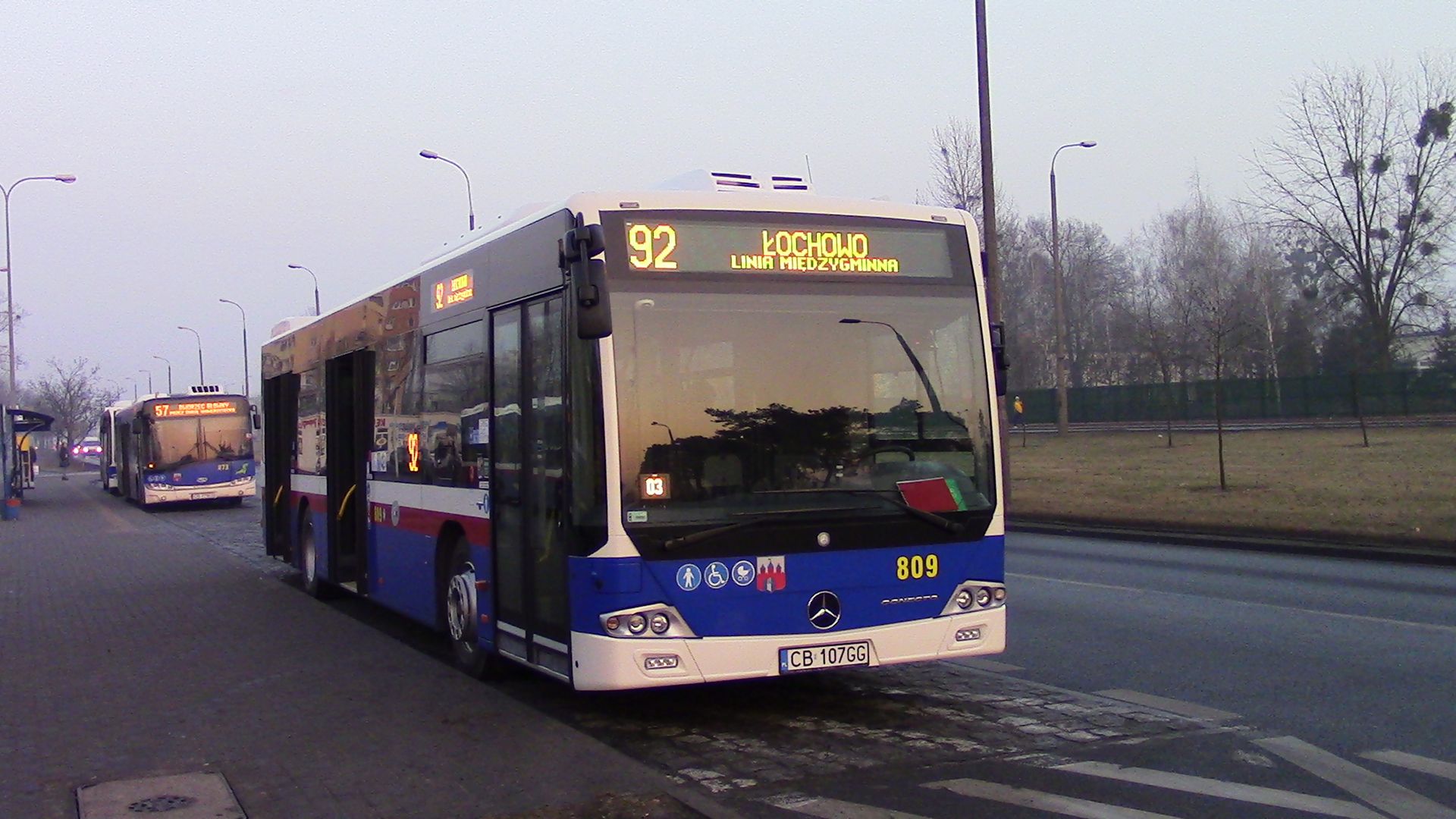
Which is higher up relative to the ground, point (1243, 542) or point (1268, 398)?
point (1268, 398)

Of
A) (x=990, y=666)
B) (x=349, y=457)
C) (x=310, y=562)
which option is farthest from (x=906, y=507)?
(x=310, y=562)

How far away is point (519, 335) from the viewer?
849 centimetres

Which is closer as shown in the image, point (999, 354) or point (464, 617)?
point (999, 354)

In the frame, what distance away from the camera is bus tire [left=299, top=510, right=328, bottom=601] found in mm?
14637

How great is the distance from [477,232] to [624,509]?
3.58 meters

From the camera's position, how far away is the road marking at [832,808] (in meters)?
6.00

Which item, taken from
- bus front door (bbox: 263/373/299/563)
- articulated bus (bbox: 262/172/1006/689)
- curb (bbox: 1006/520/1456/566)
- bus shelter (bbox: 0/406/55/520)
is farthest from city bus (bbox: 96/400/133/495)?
articulated bus (bbox: 262/172/1006/689)

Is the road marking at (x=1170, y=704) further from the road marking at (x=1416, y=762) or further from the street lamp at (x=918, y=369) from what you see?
the street lamp at (x=918, y=369)

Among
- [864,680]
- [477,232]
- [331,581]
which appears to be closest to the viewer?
[864,680]

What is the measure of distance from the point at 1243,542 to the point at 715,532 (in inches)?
534

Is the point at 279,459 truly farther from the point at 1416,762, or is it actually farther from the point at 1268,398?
the point at 1268,398

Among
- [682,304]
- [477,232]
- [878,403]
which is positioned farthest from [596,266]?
[477,232]

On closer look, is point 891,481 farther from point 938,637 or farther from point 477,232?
point 477,232

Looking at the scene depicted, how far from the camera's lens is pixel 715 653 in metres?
7.40
